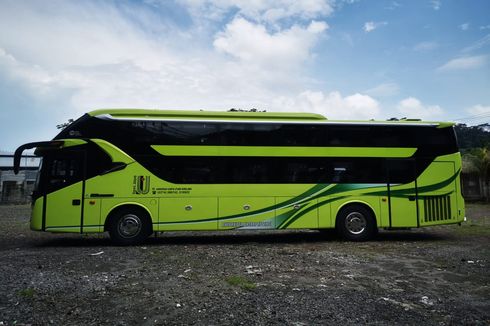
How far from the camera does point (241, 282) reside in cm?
560

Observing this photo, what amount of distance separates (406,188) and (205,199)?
5769mm

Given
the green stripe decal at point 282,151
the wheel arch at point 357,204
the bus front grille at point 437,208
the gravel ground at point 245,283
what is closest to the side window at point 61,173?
the gravel ground at point 245,283

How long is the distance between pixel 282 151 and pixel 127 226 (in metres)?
4.58

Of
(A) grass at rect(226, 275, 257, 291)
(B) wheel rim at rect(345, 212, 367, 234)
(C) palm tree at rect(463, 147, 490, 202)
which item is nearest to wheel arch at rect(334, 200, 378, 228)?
(B) wheel rim at rect(345, 212, 367, 234)

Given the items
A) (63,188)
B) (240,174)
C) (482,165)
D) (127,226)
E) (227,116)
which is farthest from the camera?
(482,165)

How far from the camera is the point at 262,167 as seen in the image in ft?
31.9

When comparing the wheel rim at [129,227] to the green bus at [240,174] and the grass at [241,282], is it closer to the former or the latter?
the green bus at [240,174]

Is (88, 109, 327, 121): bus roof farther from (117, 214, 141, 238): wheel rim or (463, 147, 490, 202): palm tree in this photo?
(463, 147, 490, 202): palm tree

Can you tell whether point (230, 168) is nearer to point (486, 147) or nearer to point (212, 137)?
point (212, 137)

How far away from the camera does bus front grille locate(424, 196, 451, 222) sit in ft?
33.8

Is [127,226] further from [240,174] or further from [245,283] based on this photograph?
[245,283]

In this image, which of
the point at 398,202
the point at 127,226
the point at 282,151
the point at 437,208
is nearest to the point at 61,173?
the point at 127,226

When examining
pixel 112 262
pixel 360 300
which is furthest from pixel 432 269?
pixel 112 262

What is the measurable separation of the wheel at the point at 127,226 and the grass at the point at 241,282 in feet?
13.8
